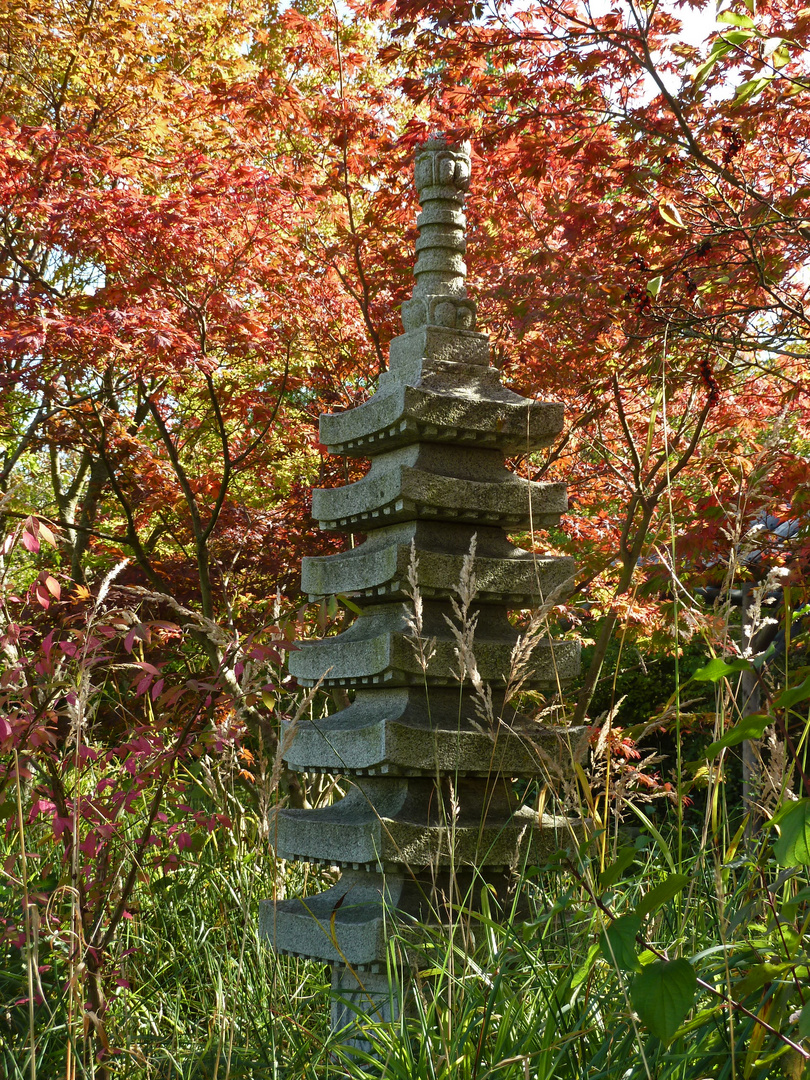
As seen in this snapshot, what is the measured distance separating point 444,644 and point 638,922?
6.21 feet

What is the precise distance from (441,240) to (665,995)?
301cm

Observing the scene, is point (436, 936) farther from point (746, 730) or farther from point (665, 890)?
point (746, 730)

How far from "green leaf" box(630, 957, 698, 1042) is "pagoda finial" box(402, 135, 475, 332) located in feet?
8.94

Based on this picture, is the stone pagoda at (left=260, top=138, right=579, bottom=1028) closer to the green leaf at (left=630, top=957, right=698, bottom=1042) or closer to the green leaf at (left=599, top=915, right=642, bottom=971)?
the green leaf at (left=599, top=915, right=642, bottom=971)

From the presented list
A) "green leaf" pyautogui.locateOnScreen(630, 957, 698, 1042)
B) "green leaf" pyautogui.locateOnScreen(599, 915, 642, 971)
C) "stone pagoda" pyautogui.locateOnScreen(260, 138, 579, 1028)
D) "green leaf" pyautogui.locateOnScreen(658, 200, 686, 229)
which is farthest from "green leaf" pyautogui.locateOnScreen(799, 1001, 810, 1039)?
"green leaf" pyautogui.locateOnScreen(658, 200, 686, 229)

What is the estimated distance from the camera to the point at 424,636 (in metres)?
3.37

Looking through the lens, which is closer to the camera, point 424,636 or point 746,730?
point 746,730

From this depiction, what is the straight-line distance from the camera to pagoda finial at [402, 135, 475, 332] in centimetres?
368

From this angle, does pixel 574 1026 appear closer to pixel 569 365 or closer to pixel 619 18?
pixel 569 365

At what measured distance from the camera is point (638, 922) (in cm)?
147

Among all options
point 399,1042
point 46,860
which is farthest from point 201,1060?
point 46,860

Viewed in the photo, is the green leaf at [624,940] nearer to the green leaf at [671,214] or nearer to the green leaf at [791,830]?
the green leaf at [791,830]

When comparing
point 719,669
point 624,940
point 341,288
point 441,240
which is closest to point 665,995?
point 624,940

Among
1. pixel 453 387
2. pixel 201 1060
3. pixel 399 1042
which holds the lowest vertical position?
pixel 201 1060
